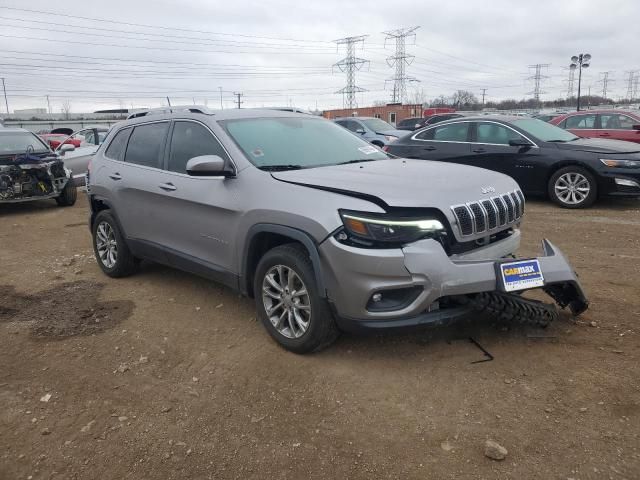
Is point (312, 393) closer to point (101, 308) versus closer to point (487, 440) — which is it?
point (487, 440)

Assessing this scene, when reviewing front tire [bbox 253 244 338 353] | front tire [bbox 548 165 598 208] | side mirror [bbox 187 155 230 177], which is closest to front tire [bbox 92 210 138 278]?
side mirror [bbox 187 155 230 177]

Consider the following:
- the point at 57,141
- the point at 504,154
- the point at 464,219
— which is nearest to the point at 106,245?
the point at 464,219

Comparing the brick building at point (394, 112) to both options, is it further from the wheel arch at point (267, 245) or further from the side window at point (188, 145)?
the wheel arch at point (267, 245)

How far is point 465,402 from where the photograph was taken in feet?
10.2

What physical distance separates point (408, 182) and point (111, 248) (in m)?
3.65

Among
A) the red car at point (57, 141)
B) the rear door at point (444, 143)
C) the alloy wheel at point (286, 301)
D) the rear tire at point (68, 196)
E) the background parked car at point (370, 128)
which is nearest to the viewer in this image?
the alloy wheel at point (286, 301)

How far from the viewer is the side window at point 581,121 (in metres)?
13.1

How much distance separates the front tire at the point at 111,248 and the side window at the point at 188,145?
127cm

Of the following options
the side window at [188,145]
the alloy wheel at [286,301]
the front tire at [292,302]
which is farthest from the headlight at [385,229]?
the side window at [188,145]

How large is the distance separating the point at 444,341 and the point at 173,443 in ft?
6.44

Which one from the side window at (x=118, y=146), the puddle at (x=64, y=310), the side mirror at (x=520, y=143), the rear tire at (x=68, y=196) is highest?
the side window at (x=118, y=146)

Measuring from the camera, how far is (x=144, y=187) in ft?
16.5

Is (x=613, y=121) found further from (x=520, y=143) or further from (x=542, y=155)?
(x=520, y=143)

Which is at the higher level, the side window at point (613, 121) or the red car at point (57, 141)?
the side window at point (613, 121)
